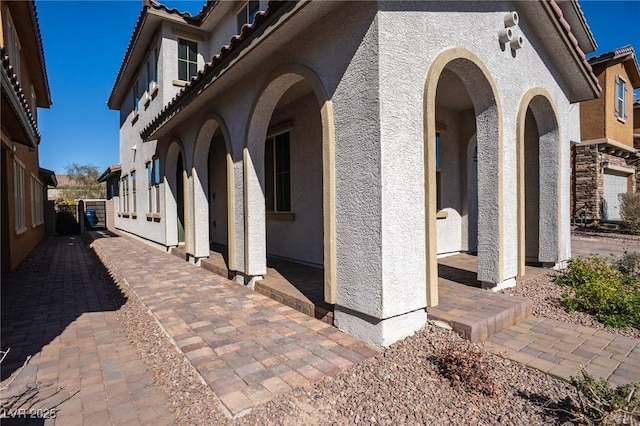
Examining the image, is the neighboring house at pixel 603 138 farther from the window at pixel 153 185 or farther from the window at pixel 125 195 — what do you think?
the window at pixel 125 195

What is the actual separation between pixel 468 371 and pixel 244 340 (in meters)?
2.53

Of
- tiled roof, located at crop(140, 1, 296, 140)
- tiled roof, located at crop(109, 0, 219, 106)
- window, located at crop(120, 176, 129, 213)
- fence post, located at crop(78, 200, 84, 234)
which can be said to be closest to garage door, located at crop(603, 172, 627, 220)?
Result: tiled roof, located at crop(140, 1, 296, 140)

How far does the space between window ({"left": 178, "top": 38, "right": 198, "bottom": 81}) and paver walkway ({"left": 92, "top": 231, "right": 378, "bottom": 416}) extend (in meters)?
8.13

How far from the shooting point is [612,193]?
59.0ft

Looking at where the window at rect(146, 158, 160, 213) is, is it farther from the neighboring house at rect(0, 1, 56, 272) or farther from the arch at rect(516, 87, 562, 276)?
the arch at rect(516, 87, 562, 276)

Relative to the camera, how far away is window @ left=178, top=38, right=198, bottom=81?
11719 millimetres

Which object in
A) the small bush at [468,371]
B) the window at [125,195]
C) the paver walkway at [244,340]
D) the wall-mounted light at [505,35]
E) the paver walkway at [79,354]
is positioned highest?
the wall-mounted light at [505,35]

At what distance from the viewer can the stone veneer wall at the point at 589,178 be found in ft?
53.0

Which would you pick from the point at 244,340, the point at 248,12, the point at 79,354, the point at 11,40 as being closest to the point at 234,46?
the point at 244,340

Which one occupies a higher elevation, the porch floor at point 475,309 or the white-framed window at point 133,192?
the white-framed window at point 133,192

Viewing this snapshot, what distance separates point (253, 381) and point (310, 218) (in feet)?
15.6

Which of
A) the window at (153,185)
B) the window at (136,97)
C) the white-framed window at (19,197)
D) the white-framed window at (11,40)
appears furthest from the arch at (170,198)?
the window at (136,97)

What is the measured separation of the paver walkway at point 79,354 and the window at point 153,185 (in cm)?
495

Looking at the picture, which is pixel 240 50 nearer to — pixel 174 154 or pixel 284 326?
pixel 284 326
